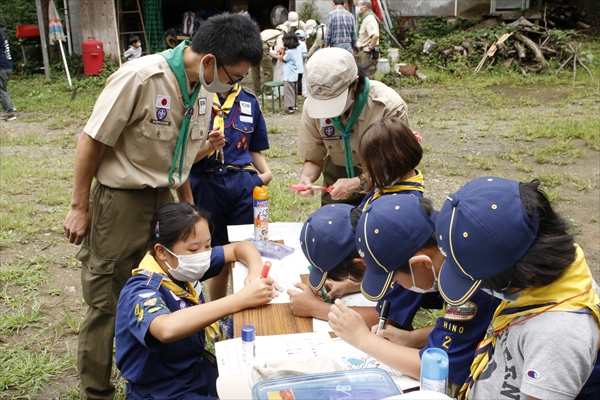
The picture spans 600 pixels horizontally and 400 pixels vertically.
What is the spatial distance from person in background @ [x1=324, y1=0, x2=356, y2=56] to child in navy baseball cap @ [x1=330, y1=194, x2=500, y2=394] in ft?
27.3

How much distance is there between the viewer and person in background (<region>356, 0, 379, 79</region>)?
34.3 feet

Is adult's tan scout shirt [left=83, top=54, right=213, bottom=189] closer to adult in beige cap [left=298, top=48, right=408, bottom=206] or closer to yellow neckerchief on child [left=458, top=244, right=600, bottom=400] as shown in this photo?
adult in beige cap [left=298, top=48, right=408, bottom=206]

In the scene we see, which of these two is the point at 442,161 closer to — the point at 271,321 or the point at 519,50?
the point at 271,321

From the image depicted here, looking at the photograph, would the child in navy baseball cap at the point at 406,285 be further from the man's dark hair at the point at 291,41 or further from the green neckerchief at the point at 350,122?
the man's dark hair at the point at 291,41

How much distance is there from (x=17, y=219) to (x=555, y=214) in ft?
16.8

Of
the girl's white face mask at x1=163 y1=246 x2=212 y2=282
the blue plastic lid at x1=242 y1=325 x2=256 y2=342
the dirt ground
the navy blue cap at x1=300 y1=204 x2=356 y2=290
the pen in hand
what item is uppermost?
the navy blue cap at x1=300 y1=204 x2=356 y2=290

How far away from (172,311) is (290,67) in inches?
311

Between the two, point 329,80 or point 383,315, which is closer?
point 383,315

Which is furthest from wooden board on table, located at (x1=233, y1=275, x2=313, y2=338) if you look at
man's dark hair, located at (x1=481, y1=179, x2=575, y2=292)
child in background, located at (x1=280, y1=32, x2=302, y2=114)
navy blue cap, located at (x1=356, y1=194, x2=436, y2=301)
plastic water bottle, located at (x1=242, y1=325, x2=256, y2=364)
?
child in background, located at (x1=280, y1=32, x2=302, y2=114)

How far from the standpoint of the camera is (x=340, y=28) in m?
9.98

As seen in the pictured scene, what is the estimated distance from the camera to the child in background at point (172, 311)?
2.12 meters

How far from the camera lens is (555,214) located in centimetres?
157

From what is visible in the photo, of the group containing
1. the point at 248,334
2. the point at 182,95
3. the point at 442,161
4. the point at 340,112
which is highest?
the point at 182,95

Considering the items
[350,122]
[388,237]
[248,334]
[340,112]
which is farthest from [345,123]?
[248,334]
